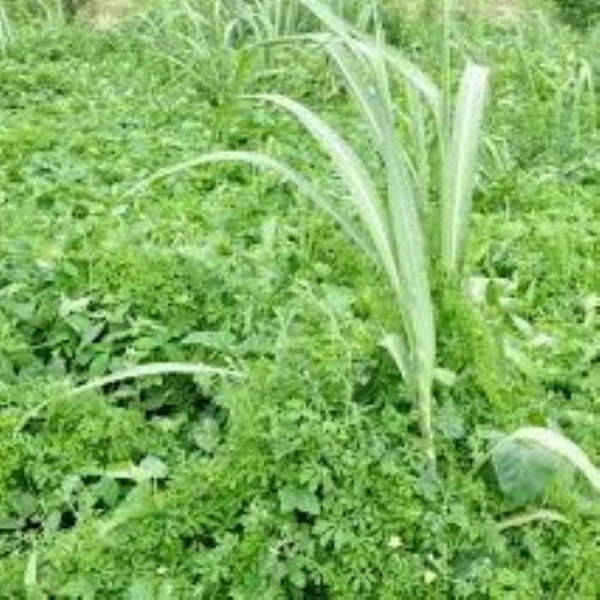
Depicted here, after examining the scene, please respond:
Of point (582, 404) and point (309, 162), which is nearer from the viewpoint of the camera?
point (582, 404)

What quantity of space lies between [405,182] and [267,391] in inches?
14.4

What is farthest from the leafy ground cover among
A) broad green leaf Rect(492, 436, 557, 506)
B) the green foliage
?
the green foliage

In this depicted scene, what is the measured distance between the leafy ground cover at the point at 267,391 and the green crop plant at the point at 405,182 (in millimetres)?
67

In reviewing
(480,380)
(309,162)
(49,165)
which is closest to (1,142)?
(49,165)

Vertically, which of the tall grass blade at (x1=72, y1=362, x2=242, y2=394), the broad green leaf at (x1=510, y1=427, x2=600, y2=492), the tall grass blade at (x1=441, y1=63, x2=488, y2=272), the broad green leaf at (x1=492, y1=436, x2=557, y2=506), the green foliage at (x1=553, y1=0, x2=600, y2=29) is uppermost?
the tall grass blade at (x1=441, y1=63, x2=488, y2=272)

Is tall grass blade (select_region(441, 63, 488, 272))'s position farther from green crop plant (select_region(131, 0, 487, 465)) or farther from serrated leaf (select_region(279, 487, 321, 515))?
serrated leaf (select_region(279, 487, 321, 515))

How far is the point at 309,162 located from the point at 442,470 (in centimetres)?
163

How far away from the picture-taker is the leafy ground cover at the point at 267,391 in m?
1.78

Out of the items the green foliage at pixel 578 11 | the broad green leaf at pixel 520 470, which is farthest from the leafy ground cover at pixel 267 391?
the green foliage at pixel 578 11

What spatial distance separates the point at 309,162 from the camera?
3367 millimetres

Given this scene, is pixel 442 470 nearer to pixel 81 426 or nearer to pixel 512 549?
pixel 512 549

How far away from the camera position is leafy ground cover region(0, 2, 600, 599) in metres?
1.78

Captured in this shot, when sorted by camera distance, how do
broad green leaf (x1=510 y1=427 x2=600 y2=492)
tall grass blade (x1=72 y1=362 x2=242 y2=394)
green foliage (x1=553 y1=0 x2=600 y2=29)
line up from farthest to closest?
green foliage (x1=553 y1=0 x2=600 y2=29) < tall grass blade (x1=72 y1=362 x2=242 y2=394) < broad green leaf (x1=510 y1=427 x2=600 y2=492)

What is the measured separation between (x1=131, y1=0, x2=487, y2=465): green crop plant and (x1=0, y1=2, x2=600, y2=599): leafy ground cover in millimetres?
67
